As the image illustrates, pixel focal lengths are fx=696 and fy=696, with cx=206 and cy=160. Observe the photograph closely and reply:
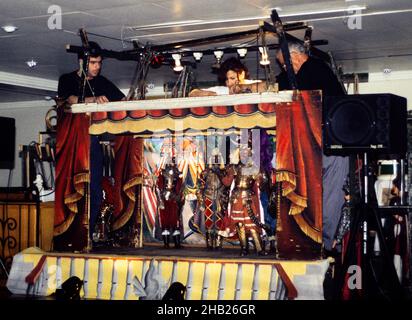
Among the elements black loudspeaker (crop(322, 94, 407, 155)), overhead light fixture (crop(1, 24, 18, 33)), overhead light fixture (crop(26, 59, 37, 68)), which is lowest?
black loudspeaker (crop(322, 94, 407, 155))

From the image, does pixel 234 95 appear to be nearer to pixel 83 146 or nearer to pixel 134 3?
pixel 134 3

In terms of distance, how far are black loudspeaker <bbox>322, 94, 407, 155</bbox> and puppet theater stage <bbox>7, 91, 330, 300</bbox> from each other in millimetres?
388

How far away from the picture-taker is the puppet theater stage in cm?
689

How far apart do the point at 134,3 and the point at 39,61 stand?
3.95 m

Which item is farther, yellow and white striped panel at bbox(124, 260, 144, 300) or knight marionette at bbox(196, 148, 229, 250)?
knight marionette at bbox(196, 148, 229, 250)

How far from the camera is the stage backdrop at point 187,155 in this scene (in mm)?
6926

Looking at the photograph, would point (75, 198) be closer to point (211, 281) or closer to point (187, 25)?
point (211, 281)

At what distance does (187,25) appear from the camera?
8.34 metres

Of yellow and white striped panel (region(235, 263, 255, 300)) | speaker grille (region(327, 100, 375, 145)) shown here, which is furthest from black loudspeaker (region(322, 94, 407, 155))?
yellow and white striped panel (region(235, 263, 255, 300))

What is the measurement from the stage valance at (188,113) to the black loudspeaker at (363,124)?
0.65 m

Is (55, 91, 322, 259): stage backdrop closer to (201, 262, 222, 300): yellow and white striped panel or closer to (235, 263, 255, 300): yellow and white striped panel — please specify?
(235, 263, 255, 300): yellow and white striped panel

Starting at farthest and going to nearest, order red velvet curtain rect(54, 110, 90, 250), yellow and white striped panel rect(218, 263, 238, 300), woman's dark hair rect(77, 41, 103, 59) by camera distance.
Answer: woman's dark hair rect(77, 41, 103, 59) < red velvet curtain rect(54, 110, 90, 250) < yellow and white striped panel rect(218, 263, 238, 300)

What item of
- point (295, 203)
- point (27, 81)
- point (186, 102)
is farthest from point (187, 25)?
point (27, 81)
